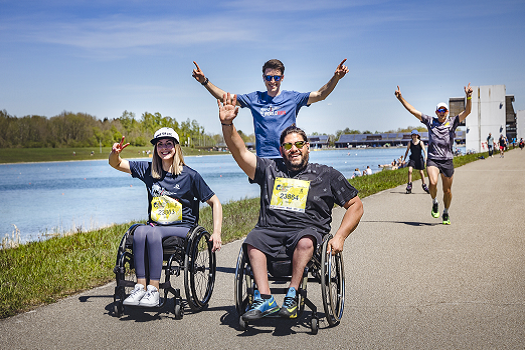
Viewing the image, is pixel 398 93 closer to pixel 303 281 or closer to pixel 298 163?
pixel 298 163

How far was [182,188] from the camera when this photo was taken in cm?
478

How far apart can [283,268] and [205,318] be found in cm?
88

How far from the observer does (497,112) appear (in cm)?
7256

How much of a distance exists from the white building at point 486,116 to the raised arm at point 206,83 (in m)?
72.5

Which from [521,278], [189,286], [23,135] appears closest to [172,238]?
[189,286]

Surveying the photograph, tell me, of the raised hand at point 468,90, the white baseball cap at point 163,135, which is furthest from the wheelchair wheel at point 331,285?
the raised hand at point 468,90

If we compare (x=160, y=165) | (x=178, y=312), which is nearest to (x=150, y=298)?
(x=178, y=312)

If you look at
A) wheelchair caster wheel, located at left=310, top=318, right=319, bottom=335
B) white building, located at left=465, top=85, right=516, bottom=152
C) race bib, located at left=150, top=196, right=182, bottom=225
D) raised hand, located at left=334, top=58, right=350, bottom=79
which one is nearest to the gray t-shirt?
raised hand, located at left=334, top=58, right=350, bottom=79

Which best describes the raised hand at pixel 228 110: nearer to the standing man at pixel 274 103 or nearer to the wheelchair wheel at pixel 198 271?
the wheelchair wheel at pixel 198 271

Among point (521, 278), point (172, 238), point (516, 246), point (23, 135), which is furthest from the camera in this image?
point (23, 135)

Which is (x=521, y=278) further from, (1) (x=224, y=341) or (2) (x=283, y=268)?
(1) (x=224, y=341)

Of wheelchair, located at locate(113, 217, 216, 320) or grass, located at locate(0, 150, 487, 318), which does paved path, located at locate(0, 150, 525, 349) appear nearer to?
wheelchair, located at locate(113, 217, 216, 320)

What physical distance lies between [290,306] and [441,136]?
21.0 ft

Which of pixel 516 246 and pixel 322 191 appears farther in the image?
pixel 516 246
